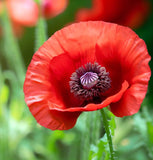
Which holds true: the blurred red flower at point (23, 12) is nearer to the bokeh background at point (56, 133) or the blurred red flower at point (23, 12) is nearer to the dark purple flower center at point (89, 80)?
the bokeh background at point (56, 133)

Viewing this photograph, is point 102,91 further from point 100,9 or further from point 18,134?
point 100,9

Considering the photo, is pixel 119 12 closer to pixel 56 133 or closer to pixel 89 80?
pixel 56 133

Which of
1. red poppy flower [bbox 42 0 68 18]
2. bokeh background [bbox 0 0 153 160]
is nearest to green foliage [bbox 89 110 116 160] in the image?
bokeh background [bbox 0 0 153 160]

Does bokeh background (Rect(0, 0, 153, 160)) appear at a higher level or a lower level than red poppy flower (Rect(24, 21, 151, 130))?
lower

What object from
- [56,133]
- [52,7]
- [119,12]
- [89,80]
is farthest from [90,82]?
[119,12]

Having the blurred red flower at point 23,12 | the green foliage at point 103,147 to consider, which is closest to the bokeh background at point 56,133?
the green foliage at point 103,147

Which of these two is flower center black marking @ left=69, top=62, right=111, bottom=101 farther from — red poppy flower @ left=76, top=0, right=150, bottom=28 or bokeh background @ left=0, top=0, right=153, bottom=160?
red poppy flower @ left=76, top=0, right=150, bottom=28

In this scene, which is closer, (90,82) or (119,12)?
(90,82)
